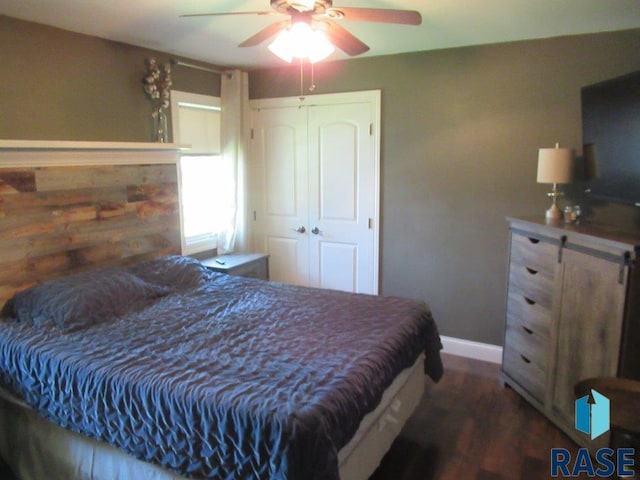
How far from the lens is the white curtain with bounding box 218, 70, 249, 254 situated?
13.7ft

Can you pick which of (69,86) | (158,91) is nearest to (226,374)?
(69,86)

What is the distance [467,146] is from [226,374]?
260 centimetres

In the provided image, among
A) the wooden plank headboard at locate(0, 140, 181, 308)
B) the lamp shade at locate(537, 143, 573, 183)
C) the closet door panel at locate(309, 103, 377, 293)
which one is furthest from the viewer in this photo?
the closet door panel at locate(309, 103, 377, 293)

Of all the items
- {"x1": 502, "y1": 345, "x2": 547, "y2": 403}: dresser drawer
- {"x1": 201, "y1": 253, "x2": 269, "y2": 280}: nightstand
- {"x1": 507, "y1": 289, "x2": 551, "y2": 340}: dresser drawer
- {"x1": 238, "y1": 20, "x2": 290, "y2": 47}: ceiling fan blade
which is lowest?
{"x1": 502, "y1": 345, "x2": 547, "y2": 403}: dresser drawer

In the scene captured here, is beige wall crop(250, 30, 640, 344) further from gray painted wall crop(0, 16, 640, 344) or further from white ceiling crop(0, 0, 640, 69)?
white ceiling crop(0, 0, 640, 69)

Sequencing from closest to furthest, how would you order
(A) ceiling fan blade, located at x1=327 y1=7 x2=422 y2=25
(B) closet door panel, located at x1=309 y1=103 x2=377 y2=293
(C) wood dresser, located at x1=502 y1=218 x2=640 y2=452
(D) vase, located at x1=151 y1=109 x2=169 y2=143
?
(A) ceiling fan blade, located at x1=327 y1=7 x2=422 y2=25, (C) wood dresser, located at x1=502 y1=218 x2=640 y2=452, (D) vase, located at x1=151 y1=109 x2=169 y2=143, (B) closet door panel, located at x1=309 y1=103 x2=377 y2=293

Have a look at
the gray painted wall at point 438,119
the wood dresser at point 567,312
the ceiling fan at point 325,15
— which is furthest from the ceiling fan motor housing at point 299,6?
the wood dresser at point 567,312

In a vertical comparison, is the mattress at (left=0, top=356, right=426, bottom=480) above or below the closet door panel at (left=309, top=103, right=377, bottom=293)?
below

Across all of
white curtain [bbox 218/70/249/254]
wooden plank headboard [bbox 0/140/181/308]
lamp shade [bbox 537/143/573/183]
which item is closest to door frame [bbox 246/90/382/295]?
white curtain [bbox 218/70/249/254]

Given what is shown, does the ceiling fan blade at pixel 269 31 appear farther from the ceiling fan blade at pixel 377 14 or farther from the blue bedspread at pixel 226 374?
the blue bedspread at pixel 226 374

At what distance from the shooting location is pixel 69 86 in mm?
2902

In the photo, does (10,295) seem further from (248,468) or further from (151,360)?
(248,468)

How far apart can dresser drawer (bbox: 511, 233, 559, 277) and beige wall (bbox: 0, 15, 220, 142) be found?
278 centimetres

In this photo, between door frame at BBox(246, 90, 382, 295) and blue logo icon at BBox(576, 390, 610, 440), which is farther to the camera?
door frame at BBox(246, 90, 382, 295)
